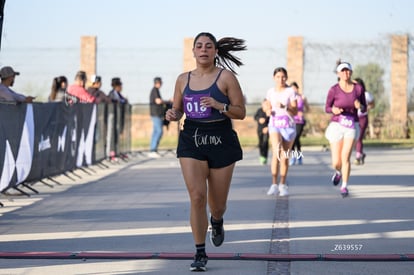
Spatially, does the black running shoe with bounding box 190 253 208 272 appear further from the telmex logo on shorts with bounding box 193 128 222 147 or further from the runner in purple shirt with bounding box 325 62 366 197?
the runner in purple shirt with bounding box 325 62 366 197

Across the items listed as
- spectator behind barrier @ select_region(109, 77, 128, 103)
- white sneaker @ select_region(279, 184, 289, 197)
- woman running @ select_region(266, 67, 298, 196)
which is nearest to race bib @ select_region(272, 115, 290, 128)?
woman running @ select_region(266, 67, 298, 196)

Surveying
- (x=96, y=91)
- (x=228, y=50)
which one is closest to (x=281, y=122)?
(x=228, y=50)

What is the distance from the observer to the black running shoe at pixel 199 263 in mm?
9188

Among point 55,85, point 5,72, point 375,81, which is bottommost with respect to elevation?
point 375,81

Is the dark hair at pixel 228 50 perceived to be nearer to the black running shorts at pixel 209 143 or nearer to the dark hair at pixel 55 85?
the black running shorts at pixel 209 143

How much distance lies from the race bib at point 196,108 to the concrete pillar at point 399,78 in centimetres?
Result: 2769

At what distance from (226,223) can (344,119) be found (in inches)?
145

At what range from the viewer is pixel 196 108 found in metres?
9.58

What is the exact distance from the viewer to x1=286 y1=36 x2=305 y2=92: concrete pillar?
37062mm

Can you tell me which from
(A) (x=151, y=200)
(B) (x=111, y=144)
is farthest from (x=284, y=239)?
(B) (x=111, y=144)

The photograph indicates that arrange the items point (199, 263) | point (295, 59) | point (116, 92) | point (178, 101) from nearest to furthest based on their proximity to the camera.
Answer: point (199, 263) < point (178, 101) < point (116, 92) < point (295, 59)

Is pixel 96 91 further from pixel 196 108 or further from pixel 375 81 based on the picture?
pixel 375 81

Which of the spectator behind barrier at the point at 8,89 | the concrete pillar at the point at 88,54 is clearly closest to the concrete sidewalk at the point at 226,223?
the spectator behind barrier at the point at 8,89

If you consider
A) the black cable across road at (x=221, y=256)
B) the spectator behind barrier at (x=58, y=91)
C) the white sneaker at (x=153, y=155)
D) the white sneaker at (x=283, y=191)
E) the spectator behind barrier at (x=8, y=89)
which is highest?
the spectator behind barrier at (x=8, y=89)
